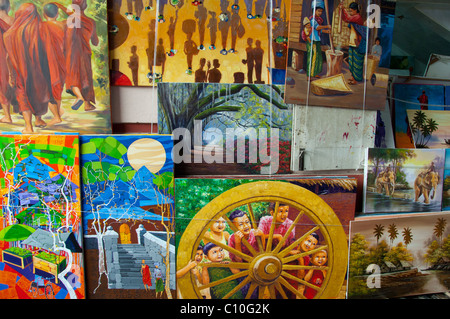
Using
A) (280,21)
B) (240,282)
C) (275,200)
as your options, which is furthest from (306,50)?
(240,282)

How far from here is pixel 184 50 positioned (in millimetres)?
2082

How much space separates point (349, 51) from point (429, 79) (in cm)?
86

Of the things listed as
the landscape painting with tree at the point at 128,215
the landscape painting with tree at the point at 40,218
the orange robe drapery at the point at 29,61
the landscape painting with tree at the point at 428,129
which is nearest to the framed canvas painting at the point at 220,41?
the landscape painting with tree at the point at 128,215

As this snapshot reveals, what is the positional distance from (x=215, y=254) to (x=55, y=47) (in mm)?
1628

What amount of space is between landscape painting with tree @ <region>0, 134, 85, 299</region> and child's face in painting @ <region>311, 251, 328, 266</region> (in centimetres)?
151

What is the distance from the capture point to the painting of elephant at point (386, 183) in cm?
219

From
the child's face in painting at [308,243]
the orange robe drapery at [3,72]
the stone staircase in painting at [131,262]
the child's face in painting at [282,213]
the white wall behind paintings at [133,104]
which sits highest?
the orange robe drapery at [3,72]

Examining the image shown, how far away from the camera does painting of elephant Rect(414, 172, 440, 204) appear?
2.24 m

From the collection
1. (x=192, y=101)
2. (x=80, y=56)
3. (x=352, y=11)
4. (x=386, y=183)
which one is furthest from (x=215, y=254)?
(x=352, y=11)

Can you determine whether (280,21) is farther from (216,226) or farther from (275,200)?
(216,226)

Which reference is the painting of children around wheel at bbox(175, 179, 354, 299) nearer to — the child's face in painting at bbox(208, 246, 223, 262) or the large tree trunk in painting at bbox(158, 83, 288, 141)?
the child's face in painting at bbox(208, 246, 223, 262)

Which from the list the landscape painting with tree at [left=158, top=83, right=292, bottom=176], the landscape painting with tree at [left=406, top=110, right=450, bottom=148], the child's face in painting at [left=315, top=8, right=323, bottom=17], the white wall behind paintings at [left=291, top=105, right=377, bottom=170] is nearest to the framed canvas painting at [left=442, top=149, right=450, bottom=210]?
the landscape painting with tree at [left=406, top=110, right=450, bottom=148]

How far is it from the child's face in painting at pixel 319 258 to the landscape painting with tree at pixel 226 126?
60 cm

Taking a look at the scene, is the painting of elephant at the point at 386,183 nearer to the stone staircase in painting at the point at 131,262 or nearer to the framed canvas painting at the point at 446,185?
the framed canvas painting at the point at 446,185
